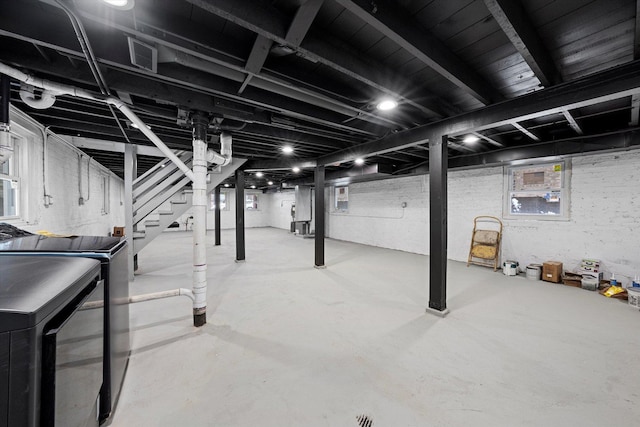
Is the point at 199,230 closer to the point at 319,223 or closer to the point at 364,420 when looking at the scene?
the point at 364,420

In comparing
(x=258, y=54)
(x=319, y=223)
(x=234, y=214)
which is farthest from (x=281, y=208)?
(x=258, y=54)

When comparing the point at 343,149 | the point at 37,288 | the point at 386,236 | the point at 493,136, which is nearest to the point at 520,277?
the point at 493,136

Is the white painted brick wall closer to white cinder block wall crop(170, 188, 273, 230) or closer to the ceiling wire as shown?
white cinder block wall crop(170, 188, 273, 230)

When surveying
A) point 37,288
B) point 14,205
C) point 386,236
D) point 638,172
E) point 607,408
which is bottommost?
point 607,408

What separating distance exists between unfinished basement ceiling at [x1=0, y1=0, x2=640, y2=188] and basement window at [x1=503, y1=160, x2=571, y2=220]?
1291 mm

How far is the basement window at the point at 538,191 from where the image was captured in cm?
412

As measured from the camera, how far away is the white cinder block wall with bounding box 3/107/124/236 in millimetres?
2875

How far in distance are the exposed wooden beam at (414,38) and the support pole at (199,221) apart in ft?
6.42

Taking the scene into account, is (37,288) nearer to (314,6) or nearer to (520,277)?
(314,6)

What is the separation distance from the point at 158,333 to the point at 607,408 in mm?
3513

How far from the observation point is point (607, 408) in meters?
1.55

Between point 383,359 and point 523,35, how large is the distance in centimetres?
246

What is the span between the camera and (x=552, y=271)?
4027mm

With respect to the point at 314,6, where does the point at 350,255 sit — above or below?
below
